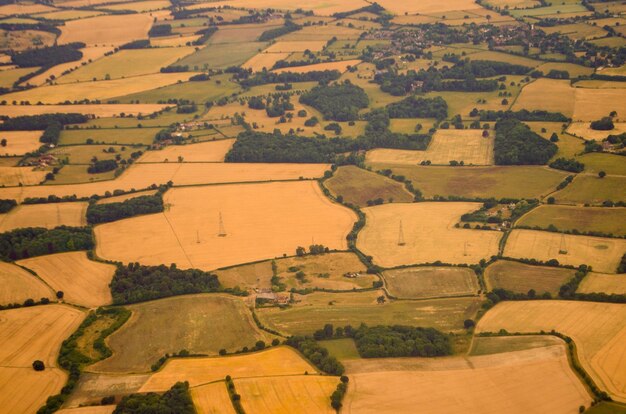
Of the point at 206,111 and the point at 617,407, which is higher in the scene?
the point at 617,407

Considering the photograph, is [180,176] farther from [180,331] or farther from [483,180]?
[180,331]

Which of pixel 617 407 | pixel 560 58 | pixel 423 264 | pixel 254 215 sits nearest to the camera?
pixel 617 407

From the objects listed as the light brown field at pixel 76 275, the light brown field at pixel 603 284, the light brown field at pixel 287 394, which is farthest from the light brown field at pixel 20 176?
the light brown field at pixel 603 284

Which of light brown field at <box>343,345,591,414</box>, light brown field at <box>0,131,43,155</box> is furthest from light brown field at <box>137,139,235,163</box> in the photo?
light brown field at <box>343,345,591,414</box>

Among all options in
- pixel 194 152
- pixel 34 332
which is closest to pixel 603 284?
pixel 34 332

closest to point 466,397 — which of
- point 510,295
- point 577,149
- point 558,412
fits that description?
point 558,412

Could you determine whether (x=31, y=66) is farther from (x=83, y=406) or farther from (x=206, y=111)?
(x=83, y=406)
